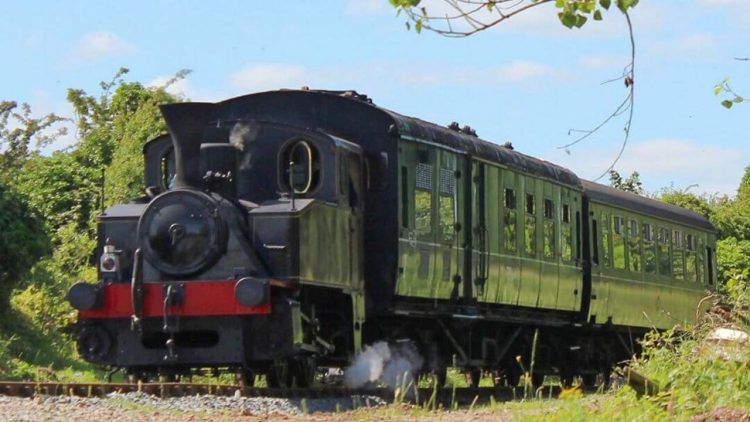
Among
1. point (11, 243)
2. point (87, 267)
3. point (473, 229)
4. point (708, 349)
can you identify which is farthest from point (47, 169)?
point (708, 349)

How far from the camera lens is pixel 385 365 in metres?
15.4

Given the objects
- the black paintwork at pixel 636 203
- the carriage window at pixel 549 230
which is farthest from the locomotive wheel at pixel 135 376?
the black paintwork at pixel 636 203

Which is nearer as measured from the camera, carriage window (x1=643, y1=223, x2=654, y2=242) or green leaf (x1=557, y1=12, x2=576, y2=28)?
green leaf (x1=557, y1=12, x2=576, y2=28)

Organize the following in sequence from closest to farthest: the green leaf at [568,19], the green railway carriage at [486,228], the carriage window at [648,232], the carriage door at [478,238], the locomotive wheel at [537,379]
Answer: the green leaf at [568,19] < the green railway carriage at [486,228] < the carriage door at [478,238] < the locomotive wheel at [537,379] < the carriage window at [648,232]

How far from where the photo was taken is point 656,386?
38.8ft

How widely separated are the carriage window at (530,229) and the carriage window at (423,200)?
3.22m

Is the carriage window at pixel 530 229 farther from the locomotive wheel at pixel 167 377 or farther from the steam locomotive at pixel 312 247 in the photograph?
the locomotive wheel at pixel 167 377

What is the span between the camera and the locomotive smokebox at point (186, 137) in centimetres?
1408

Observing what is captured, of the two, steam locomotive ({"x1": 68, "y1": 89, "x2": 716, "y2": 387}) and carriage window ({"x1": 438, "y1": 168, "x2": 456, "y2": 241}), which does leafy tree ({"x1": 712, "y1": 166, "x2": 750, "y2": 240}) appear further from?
carriage window ({"x1": 438, "y1": 168, "x2": 456, "y2": 241})

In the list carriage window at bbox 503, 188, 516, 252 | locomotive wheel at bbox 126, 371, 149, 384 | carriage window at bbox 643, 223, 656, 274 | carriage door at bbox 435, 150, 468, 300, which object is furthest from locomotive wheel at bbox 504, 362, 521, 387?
locomotive wheel at bbox 126, 371, 149, 384

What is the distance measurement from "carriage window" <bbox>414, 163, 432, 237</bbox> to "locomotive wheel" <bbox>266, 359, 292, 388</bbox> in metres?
2.13

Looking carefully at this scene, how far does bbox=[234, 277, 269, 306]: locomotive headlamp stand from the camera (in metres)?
13.2

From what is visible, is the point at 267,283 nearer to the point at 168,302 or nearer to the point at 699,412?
the point at 168,302

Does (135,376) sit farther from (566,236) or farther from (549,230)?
(566,236)
